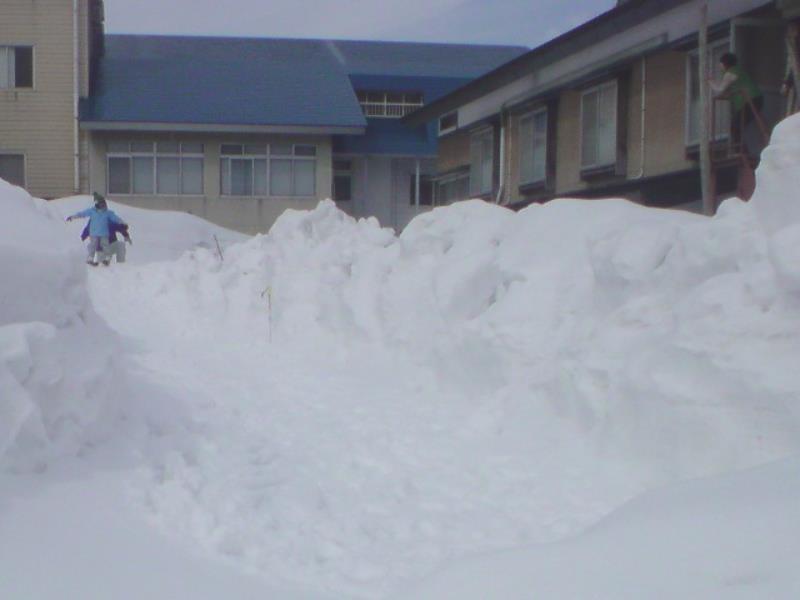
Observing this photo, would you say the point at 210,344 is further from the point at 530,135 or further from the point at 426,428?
the point at 530,135

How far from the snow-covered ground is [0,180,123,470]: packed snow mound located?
0.7 inches

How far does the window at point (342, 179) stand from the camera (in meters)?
32.0

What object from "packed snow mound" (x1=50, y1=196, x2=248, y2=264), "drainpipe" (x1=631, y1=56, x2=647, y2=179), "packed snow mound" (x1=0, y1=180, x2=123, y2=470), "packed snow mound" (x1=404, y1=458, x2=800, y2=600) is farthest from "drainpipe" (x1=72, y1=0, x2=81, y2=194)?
"packed snow mound" (x1=404, y1=458, x2=800, y2=600)

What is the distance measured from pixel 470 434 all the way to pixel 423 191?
24704mm

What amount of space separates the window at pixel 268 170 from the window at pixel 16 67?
16.3ft

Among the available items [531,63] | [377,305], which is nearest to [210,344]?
[377,305]

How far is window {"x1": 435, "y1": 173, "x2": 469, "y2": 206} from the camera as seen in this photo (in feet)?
86.2

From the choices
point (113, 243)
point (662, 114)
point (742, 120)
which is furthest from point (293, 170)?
point (742, 120)

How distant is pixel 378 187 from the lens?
32.1 metres

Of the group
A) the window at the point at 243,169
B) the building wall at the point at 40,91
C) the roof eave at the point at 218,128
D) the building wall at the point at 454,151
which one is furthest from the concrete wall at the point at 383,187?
the building wall at the point at 40,91

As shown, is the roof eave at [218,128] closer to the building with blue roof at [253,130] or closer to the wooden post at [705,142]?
the building with blue roof at [253,130]

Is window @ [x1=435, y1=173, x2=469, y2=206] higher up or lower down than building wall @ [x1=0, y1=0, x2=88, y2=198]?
lower down

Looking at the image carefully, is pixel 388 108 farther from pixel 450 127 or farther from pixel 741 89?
pixel 741 89

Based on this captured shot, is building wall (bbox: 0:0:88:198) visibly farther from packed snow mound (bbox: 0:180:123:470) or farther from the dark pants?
packed snow mound (bbox: 0:180:123:470)
